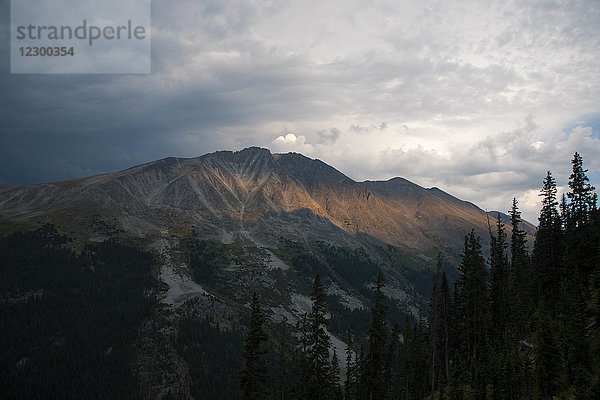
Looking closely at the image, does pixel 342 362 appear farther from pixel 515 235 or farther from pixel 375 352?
pixel 375 352

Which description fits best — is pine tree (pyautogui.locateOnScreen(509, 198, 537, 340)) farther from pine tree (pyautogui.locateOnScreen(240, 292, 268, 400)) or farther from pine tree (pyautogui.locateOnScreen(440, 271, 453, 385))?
pine tree (pyautogui.locateOnScreen(240, 292, 268, 400))

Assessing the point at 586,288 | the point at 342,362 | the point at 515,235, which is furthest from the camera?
the point at 342,362

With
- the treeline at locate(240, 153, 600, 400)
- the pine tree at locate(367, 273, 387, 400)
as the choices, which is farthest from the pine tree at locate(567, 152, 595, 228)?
the pine tree at locate(367, 273, 387, 400)

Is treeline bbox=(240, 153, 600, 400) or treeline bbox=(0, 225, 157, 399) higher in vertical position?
treeline bbox=(240, 153, 600, 400)

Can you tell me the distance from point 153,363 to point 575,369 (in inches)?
6018

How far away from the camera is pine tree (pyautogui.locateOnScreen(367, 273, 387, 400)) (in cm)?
4175

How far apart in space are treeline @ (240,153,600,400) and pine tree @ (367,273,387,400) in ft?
0.37

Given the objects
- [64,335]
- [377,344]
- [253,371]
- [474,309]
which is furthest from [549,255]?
[64,335]

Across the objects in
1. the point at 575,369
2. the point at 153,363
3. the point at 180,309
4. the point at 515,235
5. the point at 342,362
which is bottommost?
the point at 342,362

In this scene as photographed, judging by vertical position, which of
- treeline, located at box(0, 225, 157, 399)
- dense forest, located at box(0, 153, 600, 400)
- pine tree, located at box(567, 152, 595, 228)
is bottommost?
treeline, located at box(0, 225, 157, 399)

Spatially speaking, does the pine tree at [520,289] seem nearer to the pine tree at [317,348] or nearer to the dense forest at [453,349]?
the dense forest at [453,349]

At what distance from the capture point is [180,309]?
7485 inches

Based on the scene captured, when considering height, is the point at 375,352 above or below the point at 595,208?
below

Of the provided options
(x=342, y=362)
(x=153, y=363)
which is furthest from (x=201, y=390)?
(x=342, y=362)
